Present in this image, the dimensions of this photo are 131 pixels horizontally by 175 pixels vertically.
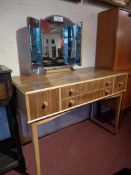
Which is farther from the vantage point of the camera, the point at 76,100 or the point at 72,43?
the point at 72,43

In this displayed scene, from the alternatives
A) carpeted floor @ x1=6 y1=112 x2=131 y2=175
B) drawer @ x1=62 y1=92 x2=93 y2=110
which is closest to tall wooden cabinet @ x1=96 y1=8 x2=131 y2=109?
carpeted floor @ x1=6 y1=112 x2=131 y2=175

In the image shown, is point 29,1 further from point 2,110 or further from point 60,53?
point 2,110

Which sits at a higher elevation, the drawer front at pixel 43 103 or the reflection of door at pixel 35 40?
the reflection of door at pixel 35 40

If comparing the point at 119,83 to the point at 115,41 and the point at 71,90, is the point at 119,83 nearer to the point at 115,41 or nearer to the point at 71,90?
the point at 115,41

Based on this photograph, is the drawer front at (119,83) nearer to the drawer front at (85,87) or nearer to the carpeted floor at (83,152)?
the drawer front at (85,87)

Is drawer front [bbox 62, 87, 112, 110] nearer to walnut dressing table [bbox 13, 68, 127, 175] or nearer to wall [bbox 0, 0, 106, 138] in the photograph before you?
walnut dressing table [bbox 13, 68, 127, 175]

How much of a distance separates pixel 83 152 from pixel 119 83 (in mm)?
882

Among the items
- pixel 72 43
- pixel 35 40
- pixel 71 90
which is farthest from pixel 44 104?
pixel 72 43

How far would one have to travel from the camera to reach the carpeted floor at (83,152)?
132cm

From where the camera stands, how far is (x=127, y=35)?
1.73 metres

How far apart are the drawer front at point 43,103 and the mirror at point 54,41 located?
1.63ft

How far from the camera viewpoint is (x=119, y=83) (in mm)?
1546

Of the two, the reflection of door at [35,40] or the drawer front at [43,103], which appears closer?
the drawer front at [43,103]

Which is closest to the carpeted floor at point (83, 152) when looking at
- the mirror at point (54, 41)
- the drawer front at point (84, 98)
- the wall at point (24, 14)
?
the wall at point (24, 14)
